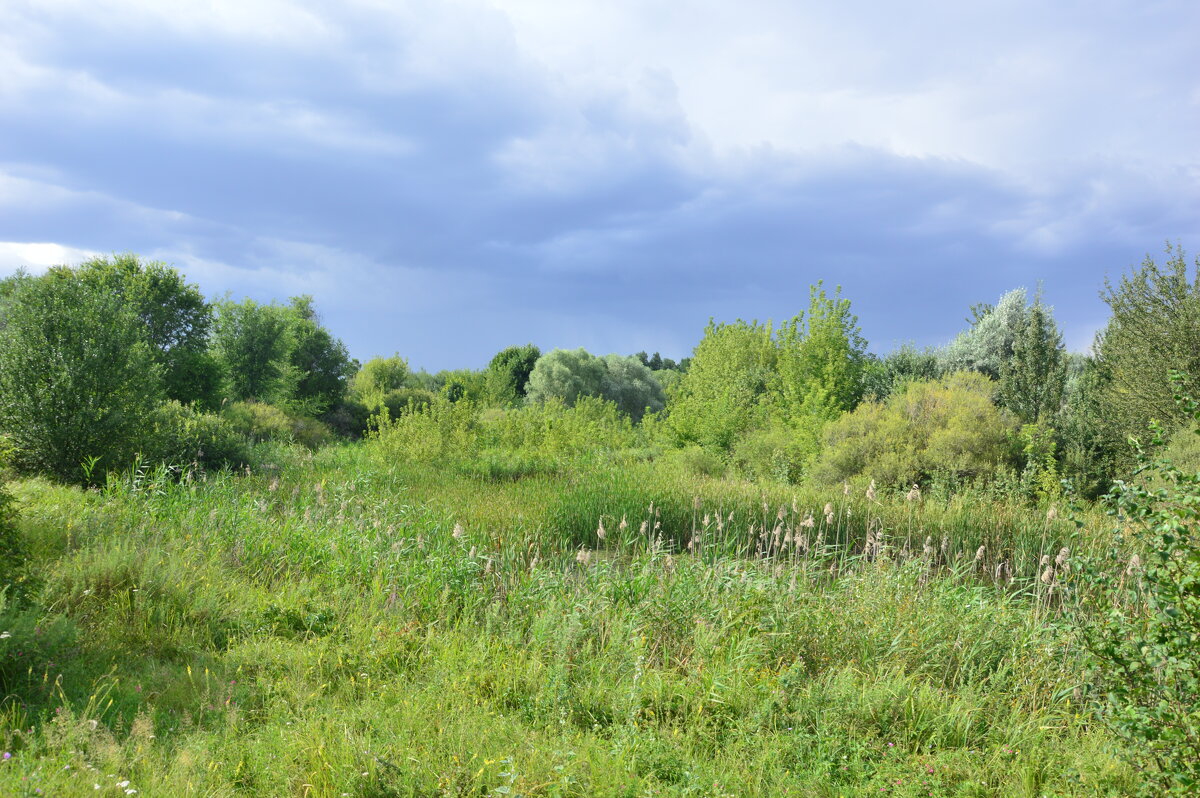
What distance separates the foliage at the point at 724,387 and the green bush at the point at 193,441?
10.3 metres

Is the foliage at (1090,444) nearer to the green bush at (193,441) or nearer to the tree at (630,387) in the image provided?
the green bush at (193,441)

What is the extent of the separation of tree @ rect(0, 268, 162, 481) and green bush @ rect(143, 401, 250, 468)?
2.51 feet

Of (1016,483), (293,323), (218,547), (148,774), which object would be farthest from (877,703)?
(293,323)

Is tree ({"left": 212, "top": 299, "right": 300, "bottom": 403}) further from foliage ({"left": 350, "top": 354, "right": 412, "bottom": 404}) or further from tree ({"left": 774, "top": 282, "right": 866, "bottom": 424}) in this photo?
tree ({"left": 774, "top": 282, "right": 866, "bottom": 424})

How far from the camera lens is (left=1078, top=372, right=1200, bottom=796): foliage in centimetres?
250

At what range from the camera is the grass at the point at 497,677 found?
3137mm

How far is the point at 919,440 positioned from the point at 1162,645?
1116 cm

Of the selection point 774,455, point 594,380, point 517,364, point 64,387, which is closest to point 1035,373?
point 774,455

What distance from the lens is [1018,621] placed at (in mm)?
5020

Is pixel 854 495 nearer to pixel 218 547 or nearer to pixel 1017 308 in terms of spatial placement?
pixel 218 547

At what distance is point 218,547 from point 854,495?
9.07 metres

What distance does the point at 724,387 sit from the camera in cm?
1998

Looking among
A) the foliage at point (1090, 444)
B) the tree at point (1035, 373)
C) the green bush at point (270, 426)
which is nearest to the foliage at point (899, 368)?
the tree at point (1035, 373)

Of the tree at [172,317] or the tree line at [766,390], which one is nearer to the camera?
the tree line at [766,390]
